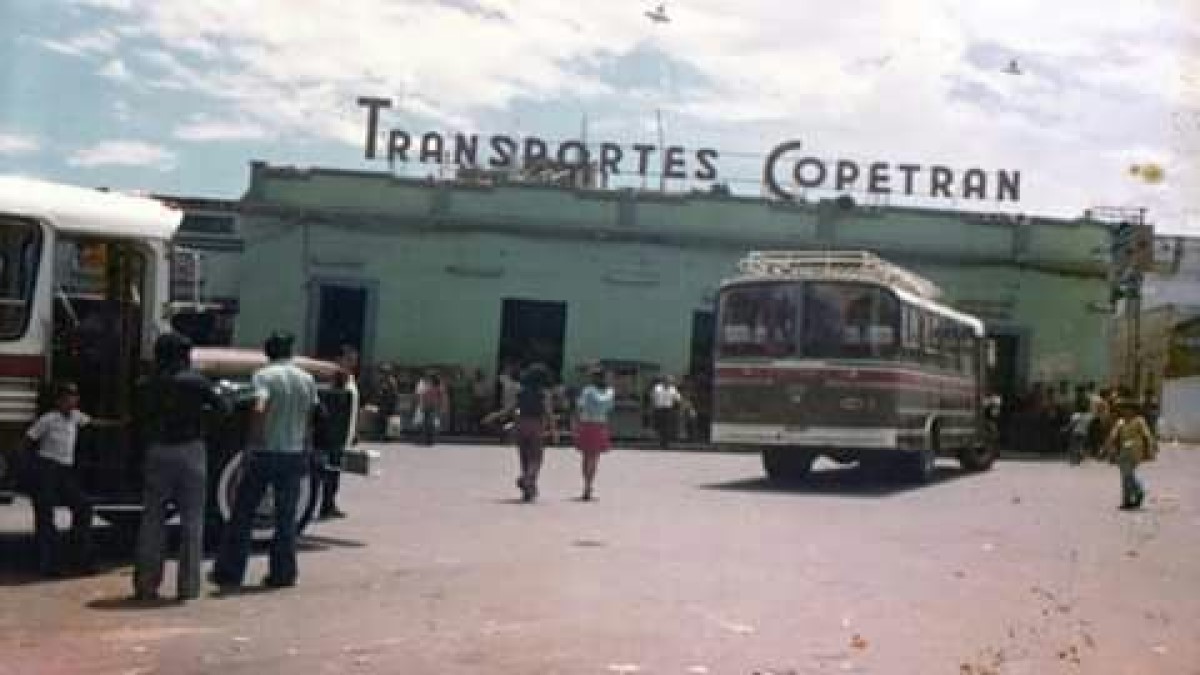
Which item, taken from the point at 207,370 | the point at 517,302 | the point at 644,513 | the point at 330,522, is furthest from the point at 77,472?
the point at 517,302

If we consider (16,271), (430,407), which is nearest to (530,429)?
(16,271)

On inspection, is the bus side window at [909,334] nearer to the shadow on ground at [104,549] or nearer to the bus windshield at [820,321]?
the bus windshield at [820,321]

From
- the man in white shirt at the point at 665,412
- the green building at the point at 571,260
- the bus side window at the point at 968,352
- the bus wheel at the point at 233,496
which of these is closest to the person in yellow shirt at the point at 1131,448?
the bus side window at the point at 968,352

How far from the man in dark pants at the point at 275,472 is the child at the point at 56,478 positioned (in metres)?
0.94

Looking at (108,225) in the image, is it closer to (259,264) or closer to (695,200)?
(259,264)

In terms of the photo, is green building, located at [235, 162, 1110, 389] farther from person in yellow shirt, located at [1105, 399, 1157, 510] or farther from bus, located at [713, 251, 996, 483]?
person in yellow shirt, located at [1105, 399, 1157, 510]

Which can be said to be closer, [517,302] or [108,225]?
[108,225]

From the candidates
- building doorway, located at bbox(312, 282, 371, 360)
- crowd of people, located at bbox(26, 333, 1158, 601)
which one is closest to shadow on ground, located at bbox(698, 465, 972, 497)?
crowd of people, located at bbox(26, 333, 1158, 601)

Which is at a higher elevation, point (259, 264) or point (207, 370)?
point (259, 264)

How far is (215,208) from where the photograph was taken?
708 inches

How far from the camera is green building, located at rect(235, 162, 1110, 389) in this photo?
34.9 m

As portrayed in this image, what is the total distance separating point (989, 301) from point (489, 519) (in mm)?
22881

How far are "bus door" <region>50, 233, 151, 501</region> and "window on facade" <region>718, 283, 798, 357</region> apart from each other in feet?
37.9

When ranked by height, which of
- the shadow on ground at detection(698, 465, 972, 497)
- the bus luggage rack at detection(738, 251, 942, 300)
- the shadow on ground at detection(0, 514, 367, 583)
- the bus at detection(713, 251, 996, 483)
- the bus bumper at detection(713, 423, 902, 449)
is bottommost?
the shadow on ground at detection(0, 514, 367, 583)
